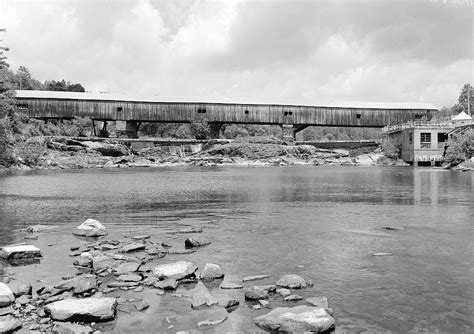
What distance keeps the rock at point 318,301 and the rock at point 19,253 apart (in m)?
8.30

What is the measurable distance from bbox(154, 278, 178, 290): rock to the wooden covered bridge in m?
72.9

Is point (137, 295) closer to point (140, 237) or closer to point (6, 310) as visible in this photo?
point (6, 310)

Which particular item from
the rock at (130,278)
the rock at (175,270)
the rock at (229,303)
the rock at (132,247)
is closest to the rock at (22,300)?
the rock at (130,278)

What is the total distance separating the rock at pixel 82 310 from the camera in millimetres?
7836

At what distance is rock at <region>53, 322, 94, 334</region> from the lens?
287 inches

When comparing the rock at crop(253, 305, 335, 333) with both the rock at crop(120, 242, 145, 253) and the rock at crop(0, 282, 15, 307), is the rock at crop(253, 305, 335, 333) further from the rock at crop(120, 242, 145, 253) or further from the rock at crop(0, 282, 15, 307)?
the rock at crop(120, 242, 145, 253)

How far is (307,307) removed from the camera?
8.10 m

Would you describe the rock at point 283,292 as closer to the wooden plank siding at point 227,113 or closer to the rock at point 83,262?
the rock at point 83,262

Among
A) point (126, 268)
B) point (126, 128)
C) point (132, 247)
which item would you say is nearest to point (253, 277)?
point (126, 268)

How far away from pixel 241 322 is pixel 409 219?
13430 millimetres

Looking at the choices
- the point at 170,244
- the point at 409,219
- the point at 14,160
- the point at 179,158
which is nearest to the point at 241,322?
the point at 170,244

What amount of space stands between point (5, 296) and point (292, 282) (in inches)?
241

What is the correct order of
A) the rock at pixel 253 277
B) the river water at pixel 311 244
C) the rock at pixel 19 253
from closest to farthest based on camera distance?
the river water at pixel 311 244
the rock at pixel 253 277
the rock at pixel 19 253

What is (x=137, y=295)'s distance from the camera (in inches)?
368
